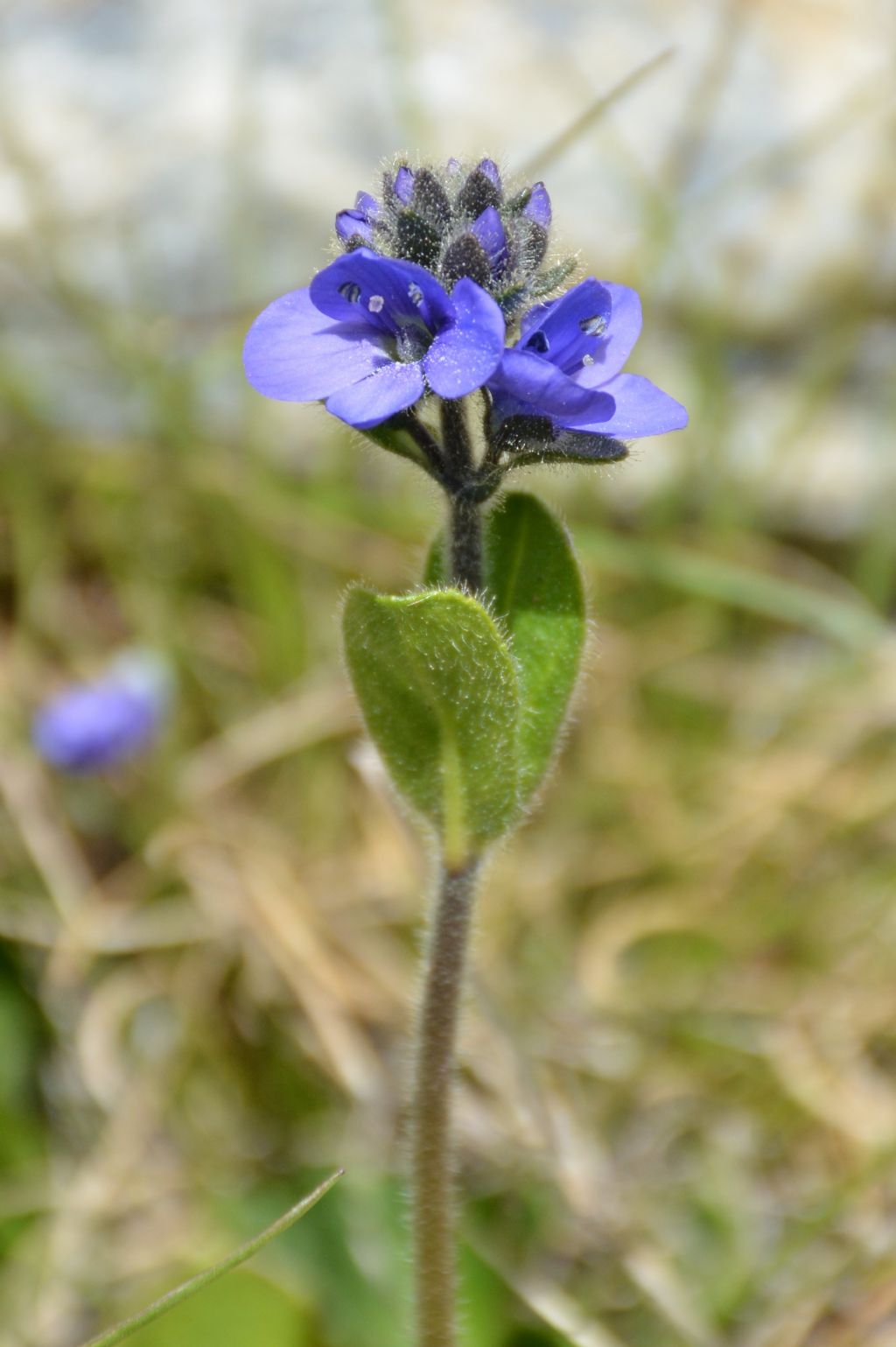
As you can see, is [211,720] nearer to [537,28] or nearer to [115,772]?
[115,772]

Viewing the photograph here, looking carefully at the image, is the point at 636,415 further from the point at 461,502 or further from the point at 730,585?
the point at 730,585

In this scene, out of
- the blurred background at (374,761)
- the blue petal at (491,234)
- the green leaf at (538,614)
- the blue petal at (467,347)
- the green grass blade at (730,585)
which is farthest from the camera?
the green grass blade at (730,585)

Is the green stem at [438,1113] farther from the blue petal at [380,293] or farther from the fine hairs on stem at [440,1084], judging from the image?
the blue petal at [380,293]

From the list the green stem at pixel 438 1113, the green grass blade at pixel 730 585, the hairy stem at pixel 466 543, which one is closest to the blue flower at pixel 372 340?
the hairy stem at pixel 466 543

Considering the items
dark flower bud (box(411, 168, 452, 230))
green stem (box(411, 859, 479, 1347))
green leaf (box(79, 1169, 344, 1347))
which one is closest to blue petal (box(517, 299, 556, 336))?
dark flower bud (box(411, 168, 452, 230))

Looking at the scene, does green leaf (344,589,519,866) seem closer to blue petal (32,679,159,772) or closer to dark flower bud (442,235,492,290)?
dark flower bud (442,235,492,290)


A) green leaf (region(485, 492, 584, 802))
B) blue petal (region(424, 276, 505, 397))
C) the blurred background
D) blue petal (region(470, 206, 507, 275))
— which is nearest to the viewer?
blue petal (region(424, 276, 505, 397))

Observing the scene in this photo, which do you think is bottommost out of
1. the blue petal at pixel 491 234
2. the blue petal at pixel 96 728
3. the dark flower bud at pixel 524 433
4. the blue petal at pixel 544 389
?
the blue petal at pixel 96 728
